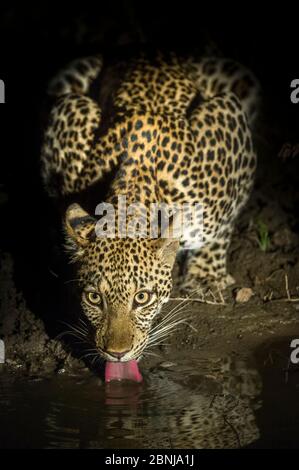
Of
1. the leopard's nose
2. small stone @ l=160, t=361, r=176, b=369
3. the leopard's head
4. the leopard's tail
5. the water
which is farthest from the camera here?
the leopard's tail

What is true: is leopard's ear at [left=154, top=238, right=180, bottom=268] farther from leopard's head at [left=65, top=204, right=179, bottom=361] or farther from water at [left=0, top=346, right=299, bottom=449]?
water at [left=0, top=346, right=299, bottom=449]

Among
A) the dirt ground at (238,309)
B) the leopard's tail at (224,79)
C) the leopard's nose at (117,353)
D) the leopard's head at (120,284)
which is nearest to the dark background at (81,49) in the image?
the leopard's tail at (224,79)

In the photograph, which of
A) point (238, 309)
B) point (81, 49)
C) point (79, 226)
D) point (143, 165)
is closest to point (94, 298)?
point (79, 226)

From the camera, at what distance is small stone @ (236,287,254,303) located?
9.47 meters

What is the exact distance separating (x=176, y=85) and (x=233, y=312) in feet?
7.38

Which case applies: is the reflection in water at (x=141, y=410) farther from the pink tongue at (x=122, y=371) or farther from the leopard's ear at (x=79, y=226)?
the leopard's ear at (x=79, y=226)

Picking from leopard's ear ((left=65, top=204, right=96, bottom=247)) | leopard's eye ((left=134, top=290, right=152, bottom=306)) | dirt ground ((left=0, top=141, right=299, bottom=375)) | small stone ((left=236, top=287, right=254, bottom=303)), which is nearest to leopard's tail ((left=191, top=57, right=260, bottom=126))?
dirt ground ((left=0, top=141, right=299, bottom=375))

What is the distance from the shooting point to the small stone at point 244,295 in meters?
9.47

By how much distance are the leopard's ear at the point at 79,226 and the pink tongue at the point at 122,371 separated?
101 centimetres

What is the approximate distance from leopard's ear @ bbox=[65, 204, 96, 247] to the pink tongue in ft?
3.30

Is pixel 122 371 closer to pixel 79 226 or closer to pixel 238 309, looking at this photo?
pixel 79 226

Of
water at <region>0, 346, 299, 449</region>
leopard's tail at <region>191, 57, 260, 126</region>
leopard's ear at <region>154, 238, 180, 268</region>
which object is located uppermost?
leopard's tail at <region>191, 57, 260, 126</region>

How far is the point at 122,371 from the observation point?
7.96 m

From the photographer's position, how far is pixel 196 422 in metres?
7.30
